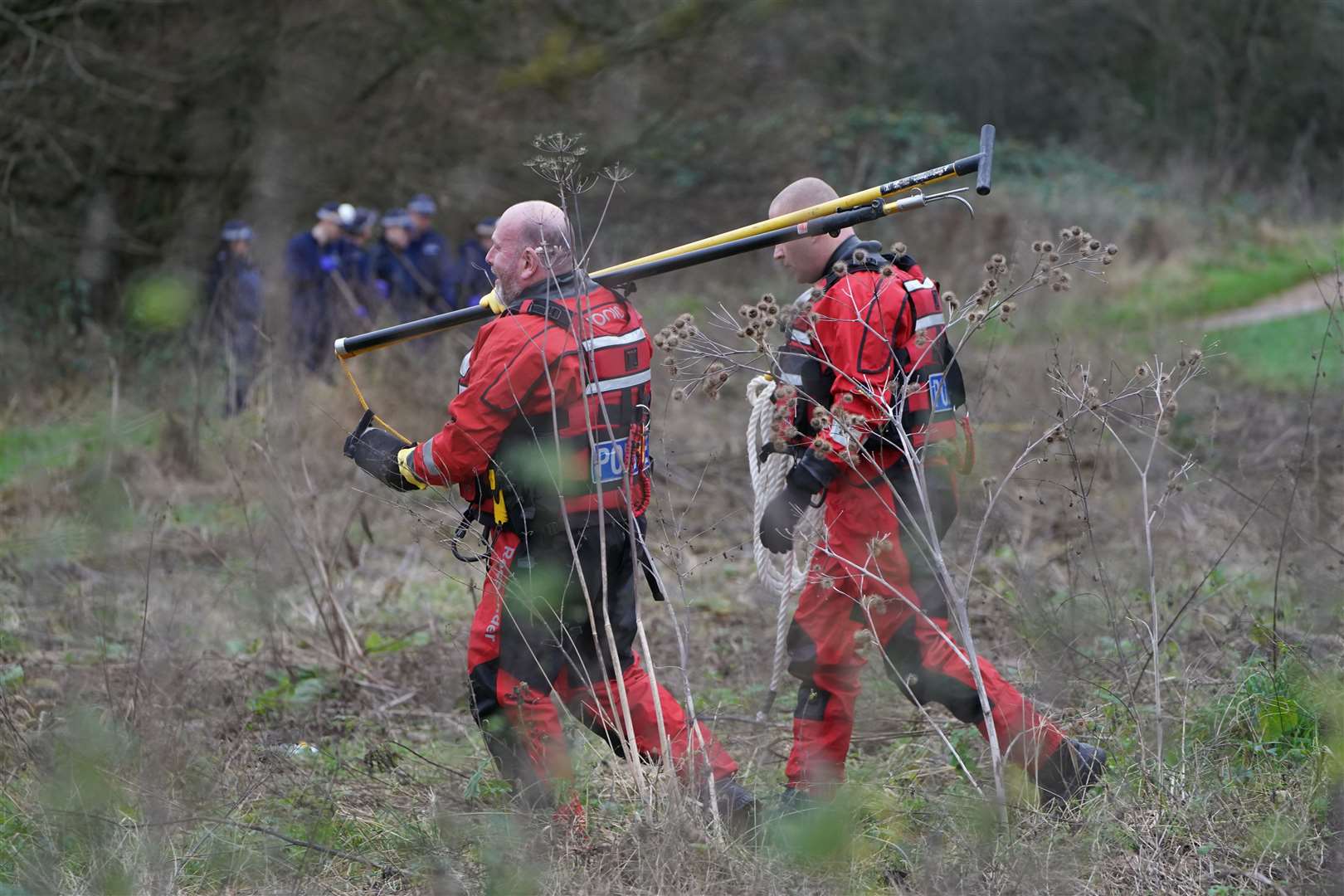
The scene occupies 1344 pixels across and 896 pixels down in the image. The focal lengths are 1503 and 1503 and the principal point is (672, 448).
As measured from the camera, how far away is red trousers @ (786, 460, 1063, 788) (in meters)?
4.29

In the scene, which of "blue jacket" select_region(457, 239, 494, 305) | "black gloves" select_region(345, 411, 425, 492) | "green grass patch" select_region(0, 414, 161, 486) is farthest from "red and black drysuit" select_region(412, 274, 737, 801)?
"blue jacket" select_region(457, 239, 494, 305)

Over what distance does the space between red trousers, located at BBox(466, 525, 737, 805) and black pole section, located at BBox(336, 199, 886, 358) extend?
72 cm

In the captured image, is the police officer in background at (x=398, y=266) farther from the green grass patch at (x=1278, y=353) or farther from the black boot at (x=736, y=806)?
the black boot at (x=736, y=806)

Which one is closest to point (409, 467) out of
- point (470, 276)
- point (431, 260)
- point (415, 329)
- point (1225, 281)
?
point (415, 329)

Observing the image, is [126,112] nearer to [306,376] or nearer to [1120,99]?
[306,376]

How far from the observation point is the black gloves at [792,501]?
4.35 metres

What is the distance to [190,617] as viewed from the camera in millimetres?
5590

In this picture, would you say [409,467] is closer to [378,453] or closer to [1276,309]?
[378,453]

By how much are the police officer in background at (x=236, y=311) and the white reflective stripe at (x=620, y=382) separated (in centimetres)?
221

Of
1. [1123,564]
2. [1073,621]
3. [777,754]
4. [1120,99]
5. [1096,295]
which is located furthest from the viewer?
[1120,99]

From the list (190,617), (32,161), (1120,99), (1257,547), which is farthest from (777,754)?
(1120,99)

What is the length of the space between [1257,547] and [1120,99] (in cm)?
2429

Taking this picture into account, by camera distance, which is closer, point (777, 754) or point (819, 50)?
point (777, 754)

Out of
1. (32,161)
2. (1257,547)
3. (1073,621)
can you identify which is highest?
(32,161)
